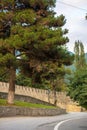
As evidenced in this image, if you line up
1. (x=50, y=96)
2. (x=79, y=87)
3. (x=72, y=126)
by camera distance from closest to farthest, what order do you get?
(x=72, y=126) → (x=79, y=87) → (x=50, y=96)

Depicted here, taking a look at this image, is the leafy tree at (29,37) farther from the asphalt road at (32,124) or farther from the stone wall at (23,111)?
the asphalt road at (32,124)

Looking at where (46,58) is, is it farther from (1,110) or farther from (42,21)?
(1,110)

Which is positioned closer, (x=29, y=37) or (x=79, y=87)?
(x=29, y=37)

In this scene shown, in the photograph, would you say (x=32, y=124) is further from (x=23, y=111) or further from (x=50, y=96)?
(x=50, y=96)

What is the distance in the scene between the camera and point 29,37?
44406mm

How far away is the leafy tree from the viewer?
148 feet

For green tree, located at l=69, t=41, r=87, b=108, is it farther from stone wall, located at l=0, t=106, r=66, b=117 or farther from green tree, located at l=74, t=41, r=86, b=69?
stone wall, located at l=0, t=106, r=66, b=117

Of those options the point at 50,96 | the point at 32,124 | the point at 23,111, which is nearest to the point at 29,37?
the point at 23,111

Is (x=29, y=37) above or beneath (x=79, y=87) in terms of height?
beneath

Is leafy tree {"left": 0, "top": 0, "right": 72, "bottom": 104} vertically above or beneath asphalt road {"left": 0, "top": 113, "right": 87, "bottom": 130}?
above

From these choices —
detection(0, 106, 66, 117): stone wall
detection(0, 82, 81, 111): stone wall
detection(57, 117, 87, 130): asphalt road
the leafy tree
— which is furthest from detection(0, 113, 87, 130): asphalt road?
detection(0, 82, 81, 111): stone wall

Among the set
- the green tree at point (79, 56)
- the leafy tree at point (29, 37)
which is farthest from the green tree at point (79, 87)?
the leafy tree at point (29, 37)

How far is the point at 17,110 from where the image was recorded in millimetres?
42062

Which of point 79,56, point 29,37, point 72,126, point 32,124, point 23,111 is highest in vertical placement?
point 79,56
